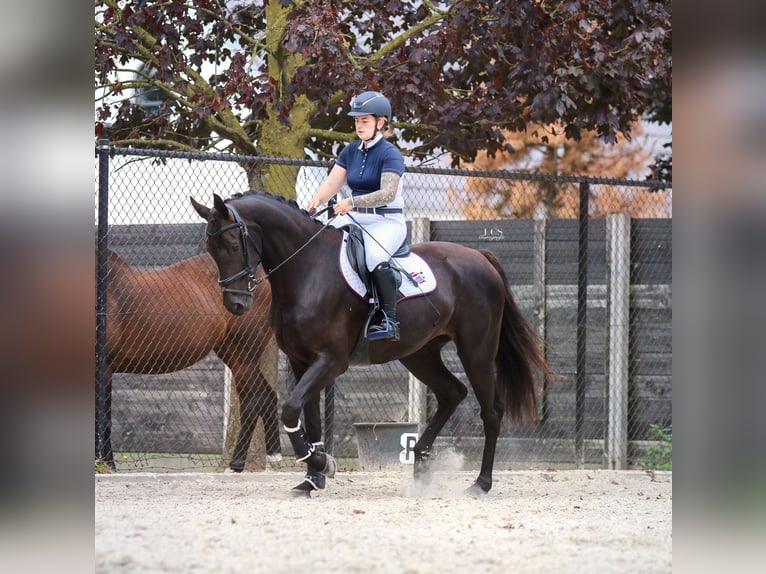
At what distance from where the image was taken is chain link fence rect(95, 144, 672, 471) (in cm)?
854

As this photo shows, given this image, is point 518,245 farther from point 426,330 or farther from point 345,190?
point 426,330

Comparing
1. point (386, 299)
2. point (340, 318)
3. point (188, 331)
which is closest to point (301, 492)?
point (340, 318)

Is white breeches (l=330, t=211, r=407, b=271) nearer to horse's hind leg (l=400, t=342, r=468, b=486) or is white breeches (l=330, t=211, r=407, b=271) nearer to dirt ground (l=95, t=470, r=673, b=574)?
horse's hind leg (l=400, t=342, r=468, b=486)

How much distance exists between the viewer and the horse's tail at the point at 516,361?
7785 millimetres

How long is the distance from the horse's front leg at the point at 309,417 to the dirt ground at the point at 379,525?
177mm

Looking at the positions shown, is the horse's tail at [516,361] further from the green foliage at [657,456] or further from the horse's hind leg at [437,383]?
the green foliage at [657,456]

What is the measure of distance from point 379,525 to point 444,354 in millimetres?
4153

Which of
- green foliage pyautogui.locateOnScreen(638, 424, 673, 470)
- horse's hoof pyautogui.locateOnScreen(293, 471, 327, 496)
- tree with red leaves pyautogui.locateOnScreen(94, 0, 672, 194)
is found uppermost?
tree with red leaves pyautogui.locateOnScreen(94, 0, 672, 194)

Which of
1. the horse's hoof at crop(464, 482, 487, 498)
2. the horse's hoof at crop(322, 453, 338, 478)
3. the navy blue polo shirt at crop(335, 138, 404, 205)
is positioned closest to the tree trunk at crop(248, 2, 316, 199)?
the navy blue polo shirt at crop(335, 138, 404, 205)

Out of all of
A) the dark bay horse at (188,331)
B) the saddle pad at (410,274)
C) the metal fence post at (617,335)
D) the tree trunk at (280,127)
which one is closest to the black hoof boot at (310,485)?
the saddle pad at (410,274)

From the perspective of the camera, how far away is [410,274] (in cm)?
694

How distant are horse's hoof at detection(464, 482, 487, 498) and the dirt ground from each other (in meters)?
0.09

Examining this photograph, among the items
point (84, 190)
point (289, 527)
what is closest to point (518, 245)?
point (289, 527)

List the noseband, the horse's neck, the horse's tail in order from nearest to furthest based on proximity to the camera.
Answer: the noseband, the horse's neck, the horse's tail
